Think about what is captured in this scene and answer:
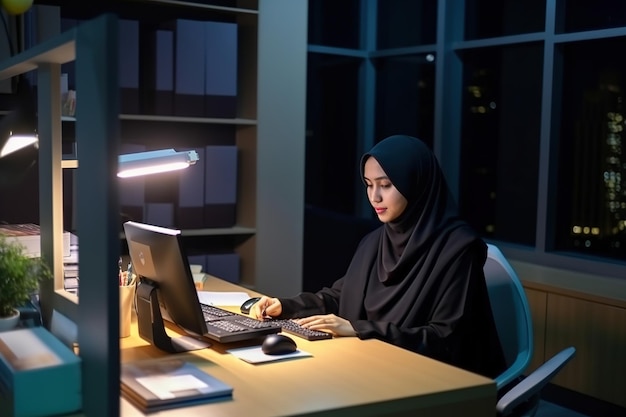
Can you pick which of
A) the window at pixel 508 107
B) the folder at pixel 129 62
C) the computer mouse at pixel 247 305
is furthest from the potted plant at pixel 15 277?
the window at pixel 508 107

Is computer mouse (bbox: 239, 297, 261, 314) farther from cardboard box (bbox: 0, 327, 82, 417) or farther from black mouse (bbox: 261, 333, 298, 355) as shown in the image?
cardboard box (bbox: 0, 327, 82, 417)

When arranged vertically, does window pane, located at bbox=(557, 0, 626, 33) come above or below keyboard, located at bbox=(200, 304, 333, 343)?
above

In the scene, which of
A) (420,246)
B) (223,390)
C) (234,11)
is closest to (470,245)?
(420,246)

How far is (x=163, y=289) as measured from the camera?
2033 millimetres

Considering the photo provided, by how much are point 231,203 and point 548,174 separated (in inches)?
66.8

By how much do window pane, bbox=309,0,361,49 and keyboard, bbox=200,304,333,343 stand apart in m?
3.27

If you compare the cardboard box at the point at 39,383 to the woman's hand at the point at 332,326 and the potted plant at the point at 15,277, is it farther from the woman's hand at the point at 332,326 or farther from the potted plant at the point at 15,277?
the woman's hand at the point at 332,326

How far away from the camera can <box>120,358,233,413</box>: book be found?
5.11 ft

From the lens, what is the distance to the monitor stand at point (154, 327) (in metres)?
2.01

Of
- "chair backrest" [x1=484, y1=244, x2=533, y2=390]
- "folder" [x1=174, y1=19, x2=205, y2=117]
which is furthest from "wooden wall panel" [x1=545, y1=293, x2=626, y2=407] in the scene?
"folder" [x1=174, y1=19, x2=205, y2=117]

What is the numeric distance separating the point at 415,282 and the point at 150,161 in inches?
36.0

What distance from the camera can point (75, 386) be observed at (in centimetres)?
150

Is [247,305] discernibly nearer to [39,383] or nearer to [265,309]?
[265,309]

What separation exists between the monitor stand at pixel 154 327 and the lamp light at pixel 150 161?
0.36m
